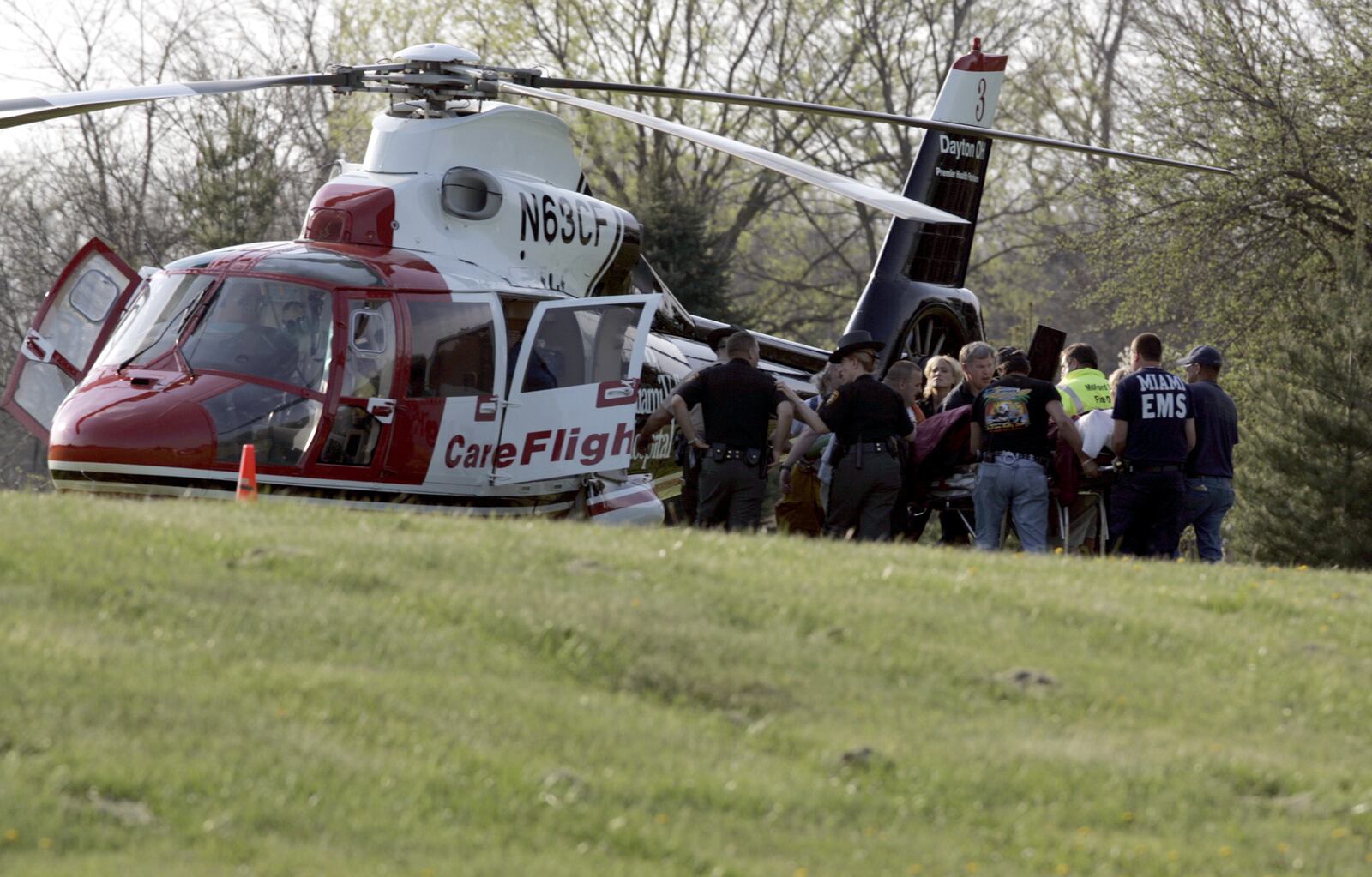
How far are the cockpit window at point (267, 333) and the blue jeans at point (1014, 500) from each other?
4257 mm

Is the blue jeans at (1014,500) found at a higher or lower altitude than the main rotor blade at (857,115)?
lower

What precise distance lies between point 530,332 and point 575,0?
101 feet

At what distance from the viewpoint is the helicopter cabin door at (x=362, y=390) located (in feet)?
33.4

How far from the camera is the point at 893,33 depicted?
41.3 metres

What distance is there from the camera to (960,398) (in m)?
11.6

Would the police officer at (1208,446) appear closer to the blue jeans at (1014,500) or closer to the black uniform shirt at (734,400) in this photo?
the blue jeans at (1014,500)

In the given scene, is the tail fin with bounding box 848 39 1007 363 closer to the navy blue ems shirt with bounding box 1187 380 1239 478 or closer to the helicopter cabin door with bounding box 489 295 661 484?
the helicopter cabin door with bounding box 489 295 661 484

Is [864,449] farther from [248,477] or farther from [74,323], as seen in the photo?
[74,323]

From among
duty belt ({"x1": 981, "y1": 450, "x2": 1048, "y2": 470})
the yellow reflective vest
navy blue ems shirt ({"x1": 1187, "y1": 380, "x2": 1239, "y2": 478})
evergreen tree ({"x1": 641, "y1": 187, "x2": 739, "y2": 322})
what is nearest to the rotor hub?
duty belt ({"x1": 981, "y1": 450, "x2": 1048, "y2": 470})

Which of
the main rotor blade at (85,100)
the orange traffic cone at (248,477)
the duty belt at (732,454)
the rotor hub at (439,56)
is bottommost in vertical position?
the orange traffic cone at (248,477)

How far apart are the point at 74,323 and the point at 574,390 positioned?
3.38 metres

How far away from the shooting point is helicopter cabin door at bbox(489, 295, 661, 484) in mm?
10969

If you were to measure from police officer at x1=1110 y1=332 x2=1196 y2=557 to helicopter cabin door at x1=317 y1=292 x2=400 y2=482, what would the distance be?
15.6 ft

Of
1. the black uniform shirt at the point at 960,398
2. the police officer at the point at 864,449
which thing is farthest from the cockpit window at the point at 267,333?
the black uniform shirt at the point at 960,398
